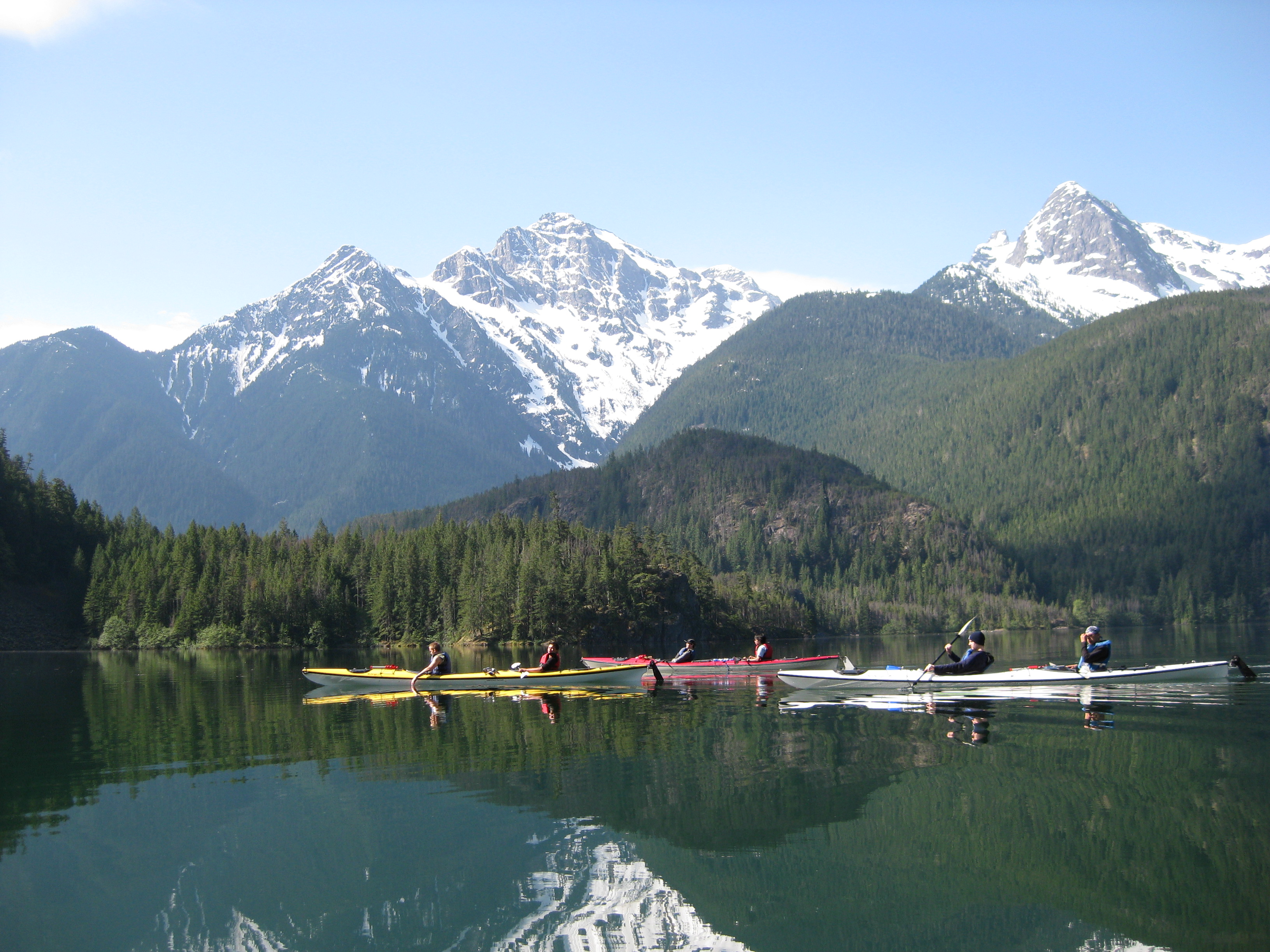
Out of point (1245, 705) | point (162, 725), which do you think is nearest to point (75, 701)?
point (162, 725)

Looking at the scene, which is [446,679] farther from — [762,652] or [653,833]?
[653,833]

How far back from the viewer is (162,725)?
45875 mm

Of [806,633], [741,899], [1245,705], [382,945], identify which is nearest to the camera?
[382,945]

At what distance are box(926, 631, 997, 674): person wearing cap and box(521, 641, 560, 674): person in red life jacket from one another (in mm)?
22779

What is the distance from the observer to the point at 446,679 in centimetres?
5850

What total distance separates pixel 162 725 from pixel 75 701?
617 inches

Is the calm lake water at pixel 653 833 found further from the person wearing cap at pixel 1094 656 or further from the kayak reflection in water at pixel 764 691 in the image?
the kayak reflection in water at pixel 764 691

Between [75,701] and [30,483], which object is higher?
[30,483]

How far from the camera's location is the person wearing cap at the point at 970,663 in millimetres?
49688

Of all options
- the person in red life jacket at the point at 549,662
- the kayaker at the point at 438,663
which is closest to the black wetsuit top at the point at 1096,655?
the person in red life jacket at the point at 549,662

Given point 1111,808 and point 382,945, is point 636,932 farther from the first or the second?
point 1111,808

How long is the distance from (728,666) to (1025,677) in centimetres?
2501

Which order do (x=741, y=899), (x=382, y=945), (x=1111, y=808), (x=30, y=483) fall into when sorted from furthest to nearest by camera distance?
(x=30, y=483) → (x=1111, y=808) → (x=741, y=899) → (x=382, y=945)

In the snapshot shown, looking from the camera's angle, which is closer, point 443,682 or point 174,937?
point 174,937
